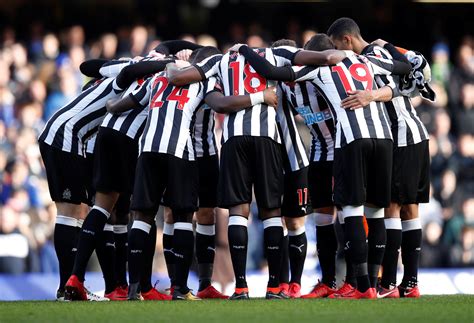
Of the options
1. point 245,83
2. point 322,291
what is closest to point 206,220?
point 322,291

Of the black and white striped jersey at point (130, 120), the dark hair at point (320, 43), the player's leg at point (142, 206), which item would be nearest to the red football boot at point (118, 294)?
the player's leg at point (142, 206)

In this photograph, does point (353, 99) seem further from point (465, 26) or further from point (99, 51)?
point (465, 26)

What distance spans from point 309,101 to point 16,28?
10.8 meters

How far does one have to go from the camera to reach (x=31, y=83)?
711 inches

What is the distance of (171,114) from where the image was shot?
1007 cm

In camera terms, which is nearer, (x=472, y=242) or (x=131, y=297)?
(x=131, y=297)

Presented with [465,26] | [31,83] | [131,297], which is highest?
[465,26]

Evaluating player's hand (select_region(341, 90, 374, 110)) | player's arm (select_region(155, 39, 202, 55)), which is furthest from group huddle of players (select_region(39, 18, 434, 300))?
player's arm (select_region(155, 39, 202, 55))

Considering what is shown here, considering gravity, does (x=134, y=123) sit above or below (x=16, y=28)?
below

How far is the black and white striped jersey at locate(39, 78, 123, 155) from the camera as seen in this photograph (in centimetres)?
1056

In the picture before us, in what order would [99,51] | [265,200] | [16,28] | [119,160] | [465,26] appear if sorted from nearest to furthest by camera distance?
[265,200] < [119,160] < [99,51] < [16,28] < [465,26]

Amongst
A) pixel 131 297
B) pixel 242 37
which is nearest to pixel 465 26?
pixel 242 37

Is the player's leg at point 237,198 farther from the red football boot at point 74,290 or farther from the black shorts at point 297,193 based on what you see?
the red football boot at point 74,290

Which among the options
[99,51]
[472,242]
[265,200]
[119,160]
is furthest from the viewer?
[99,51]
